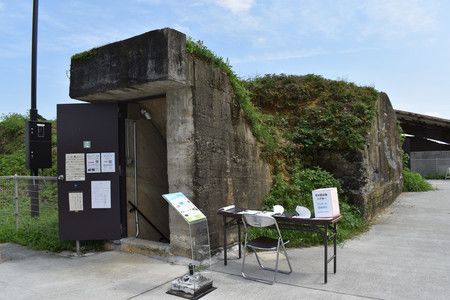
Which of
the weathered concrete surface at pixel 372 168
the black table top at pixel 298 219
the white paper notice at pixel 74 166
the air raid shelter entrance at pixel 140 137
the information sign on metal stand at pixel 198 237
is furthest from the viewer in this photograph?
the weathered concrete surface at pixel 372 168

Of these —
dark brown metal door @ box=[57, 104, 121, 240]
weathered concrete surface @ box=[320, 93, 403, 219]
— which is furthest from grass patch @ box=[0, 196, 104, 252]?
weathered concrete surface @ box=[320, 93, 403, 219]

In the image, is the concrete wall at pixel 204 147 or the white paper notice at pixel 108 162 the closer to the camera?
the concrete wall at pixel 204 147

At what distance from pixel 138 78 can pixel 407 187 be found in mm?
13329

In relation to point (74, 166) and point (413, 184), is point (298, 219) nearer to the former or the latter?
point (74, 166)

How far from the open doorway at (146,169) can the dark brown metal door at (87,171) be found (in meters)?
0.51

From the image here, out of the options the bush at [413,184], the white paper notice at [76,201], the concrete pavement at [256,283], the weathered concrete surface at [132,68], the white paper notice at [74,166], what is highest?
the weathered concrete surface at [132,68]

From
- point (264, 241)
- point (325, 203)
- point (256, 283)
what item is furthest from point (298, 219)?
point (256, 283)

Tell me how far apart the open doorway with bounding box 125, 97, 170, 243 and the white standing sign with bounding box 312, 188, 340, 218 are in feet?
9.97

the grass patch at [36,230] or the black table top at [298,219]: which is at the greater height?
the black table top at [298,219]

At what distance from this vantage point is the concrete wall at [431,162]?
23.0 m

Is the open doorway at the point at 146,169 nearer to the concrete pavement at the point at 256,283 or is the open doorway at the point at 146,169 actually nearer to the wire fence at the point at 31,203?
the concrete pavement at the point at 256,283

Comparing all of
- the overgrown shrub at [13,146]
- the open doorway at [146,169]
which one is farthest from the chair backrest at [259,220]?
the overgrown shrub at [13,146]

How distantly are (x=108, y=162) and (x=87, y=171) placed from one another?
0.34 meters

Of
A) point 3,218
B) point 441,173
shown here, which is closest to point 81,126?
point 3,218
